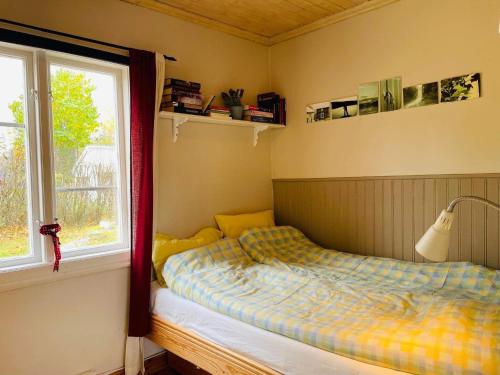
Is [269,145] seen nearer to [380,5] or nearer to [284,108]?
[284,108]

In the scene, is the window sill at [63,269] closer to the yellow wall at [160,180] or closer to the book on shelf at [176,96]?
the yellow wall at [160,180]

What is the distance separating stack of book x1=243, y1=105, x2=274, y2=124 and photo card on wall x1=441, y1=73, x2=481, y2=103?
134 cm

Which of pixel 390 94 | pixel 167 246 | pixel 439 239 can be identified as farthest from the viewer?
pixel 390 94

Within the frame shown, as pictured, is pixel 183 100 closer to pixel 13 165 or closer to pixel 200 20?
pixel 200 20

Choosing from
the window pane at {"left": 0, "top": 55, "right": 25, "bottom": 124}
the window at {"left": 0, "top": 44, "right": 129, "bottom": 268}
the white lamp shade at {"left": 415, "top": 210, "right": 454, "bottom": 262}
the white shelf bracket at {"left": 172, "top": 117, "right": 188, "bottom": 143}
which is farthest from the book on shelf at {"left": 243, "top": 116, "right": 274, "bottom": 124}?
the white lamp shade at {"left": 415, "top": 210, "right": 454, "bottom": 262}

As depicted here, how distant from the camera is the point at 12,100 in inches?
85.9

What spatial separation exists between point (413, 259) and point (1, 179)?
8.50 ft

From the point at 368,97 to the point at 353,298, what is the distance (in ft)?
5.08

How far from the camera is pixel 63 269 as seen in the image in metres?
2.29

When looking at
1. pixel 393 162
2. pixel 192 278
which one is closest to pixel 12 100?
pixel 192 278

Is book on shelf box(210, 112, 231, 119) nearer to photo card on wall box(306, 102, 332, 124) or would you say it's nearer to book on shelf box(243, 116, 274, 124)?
book on shelf box(243, 116, 274, 124)

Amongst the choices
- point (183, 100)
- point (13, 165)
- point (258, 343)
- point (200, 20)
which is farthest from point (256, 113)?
point (258, 343)

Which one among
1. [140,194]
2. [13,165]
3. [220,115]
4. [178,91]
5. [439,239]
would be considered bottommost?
[439,239]

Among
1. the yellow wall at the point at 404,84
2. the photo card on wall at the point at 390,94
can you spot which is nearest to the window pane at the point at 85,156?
the yellow wall at the point at 404,84
